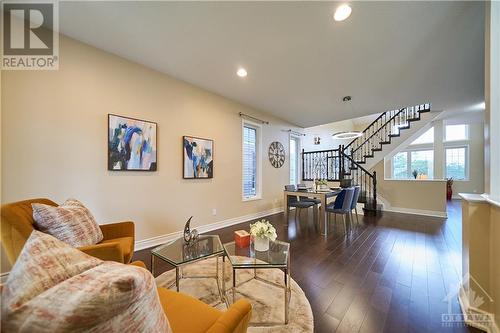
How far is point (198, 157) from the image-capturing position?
3.67 meters

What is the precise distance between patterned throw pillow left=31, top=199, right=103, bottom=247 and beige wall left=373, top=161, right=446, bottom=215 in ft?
22.5

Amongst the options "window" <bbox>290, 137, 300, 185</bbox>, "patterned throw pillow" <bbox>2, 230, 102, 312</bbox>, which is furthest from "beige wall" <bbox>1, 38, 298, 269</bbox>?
"window" <bbox>290, 137, 300, 185</bbox>

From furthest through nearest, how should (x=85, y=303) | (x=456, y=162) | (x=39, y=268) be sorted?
(x=456, y=162) < (x=39, y=268) < (x=85, y=303)

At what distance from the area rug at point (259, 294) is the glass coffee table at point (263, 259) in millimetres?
63

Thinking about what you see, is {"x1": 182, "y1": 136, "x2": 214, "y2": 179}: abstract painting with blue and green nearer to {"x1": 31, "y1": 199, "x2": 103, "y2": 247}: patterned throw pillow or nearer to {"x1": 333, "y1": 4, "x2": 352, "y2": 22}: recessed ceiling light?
{"x1": 31, "y1": 199, "x2": 103, "y2": 247}: patterned throw pillow

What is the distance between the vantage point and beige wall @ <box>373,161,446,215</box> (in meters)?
5.01

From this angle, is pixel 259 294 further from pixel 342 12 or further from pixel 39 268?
pixel 342 12

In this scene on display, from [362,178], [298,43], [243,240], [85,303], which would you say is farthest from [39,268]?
[362,178]

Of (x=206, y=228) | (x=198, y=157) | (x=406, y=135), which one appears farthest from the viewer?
(x=406, y=135)

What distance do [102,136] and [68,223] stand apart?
4.51 feet

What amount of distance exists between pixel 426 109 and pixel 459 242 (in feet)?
11.7

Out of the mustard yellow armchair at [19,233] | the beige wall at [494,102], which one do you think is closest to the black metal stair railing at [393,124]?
the beige wall at [494,102]

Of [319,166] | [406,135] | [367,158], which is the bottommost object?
[319,166]

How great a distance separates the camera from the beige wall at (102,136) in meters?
2.12
